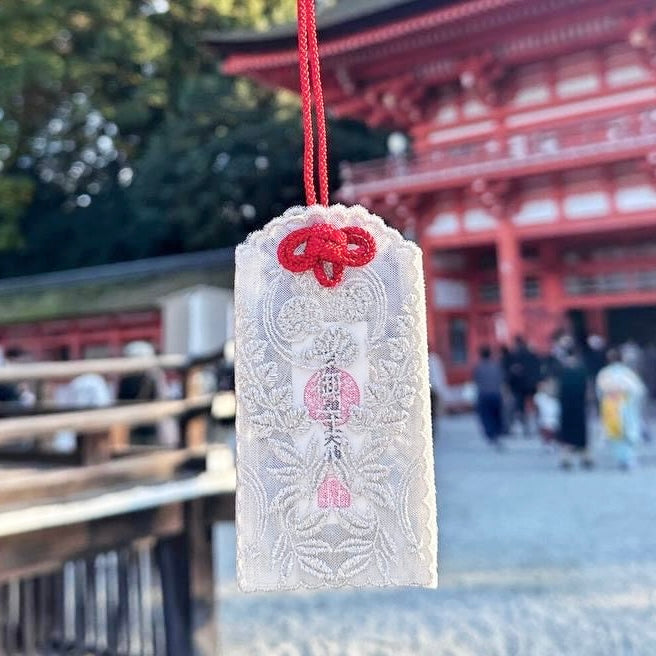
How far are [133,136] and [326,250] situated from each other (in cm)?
1636

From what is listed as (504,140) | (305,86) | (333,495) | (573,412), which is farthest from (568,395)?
(305,86)

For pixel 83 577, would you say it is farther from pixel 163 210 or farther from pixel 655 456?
pixel 163 210

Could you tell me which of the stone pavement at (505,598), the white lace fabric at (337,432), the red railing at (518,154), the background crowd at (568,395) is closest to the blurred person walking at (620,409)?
the background crowd at (568,395)

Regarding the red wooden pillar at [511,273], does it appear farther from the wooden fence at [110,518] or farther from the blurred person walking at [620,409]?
the wooden fence at [110,518]

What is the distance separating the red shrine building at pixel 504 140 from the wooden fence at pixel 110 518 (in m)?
6.31

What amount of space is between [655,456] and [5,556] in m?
5.78

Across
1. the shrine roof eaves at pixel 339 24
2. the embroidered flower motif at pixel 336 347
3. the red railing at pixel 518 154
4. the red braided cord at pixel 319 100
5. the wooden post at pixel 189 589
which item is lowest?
the wooden post at pixel 189 589

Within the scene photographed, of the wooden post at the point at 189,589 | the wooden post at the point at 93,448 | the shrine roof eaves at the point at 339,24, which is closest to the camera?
the wooden post at the point at 93,448

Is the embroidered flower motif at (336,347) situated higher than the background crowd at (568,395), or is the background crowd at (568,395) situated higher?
the embroidered flower motif at (336,347)

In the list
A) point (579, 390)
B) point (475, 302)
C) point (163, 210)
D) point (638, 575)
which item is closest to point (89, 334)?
point (163, 210)

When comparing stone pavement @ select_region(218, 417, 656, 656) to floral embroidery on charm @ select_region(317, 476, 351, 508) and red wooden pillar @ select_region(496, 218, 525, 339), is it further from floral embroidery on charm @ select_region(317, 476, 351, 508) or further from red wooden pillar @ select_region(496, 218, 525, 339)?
red wooden pillar @ select_region(496, 218, 525, 339)

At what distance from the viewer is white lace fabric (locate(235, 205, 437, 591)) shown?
85cm

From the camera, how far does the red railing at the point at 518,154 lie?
7301 millimetres

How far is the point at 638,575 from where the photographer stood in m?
3.41
